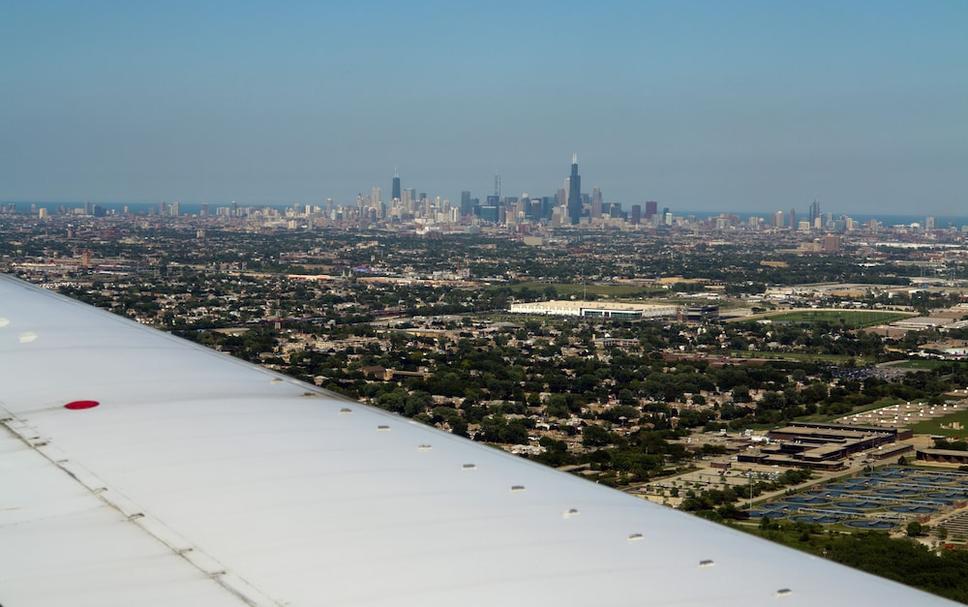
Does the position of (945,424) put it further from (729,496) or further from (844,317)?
(844,317)

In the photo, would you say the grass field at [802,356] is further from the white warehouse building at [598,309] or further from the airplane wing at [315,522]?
the airplane wing at [315,522]

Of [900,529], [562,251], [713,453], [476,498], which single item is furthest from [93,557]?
[562,251]

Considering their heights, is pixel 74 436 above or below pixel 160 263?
above

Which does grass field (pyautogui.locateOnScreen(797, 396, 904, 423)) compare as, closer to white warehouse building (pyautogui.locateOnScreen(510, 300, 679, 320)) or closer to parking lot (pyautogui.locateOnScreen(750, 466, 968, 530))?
parking lot (pyautogui.locateOnScreen(750, 466, 968, 530))

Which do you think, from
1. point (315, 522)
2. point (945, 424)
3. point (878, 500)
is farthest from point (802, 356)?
point (315, 522)

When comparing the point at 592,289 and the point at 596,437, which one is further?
the point at 592,289

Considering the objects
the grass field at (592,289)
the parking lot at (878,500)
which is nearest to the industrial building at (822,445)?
the parking lot at (878,500)

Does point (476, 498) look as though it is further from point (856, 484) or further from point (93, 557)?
point (856, 484)
